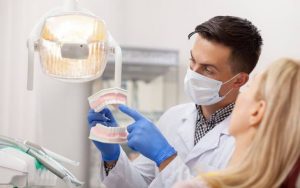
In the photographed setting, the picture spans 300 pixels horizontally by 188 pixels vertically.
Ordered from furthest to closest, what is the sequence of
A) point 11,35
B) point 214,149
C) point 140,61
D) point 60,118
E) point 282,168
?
point 140,61 → point 60,118 → point 11,35 → point 214,149 → point 282,168

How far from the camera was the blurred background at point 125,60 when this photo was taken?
2047 mm

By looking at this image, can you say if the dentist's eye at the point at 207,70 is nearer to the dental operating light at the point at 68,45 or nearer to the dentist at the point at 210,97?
the dentist at the point at 210,97

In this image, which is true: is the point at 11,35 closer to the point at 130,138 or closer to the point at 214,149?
the point at 130,138

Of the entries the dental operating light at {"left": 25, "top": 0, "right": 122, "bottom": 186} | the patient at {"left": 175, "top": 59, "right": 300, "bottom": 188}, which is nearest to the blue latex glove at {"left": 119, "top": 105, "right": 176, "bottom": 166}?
the dental operating light at {"left": 25, "top": 0, "right": 122, "bottom": 186}

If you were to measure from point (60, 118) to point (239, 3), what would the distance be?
134cm

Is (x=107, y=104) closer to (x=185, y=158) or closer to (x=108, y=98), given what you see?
(x=108, y=98)

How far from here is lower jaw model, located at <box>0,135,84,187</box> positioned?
133cm

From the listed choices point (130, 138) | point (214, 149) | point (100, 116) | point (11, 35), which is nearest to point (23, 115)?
point (11, 35)

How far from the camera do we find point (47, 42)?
1.45 metres

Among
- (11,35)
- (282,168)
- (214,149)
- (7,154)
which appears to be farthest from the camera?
(11,35)

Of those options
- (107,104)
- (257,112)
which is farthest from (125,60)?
(257,112)

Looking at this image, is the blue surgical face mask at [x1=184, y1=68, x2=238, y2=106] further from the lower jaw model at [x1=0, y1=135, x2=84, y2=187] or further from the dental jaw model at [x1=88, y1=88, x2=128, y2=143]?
the lower jaw model at [x1=0, y1=135, x2=84, y2=187]

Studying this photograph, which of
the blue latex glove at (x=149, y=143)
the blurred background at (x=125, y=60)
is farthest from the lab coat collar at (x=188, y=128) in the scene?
the blurred background at (x=125, y=60)

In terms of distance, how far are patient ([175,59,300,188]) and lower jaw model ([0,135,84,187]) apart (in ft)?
1.95
